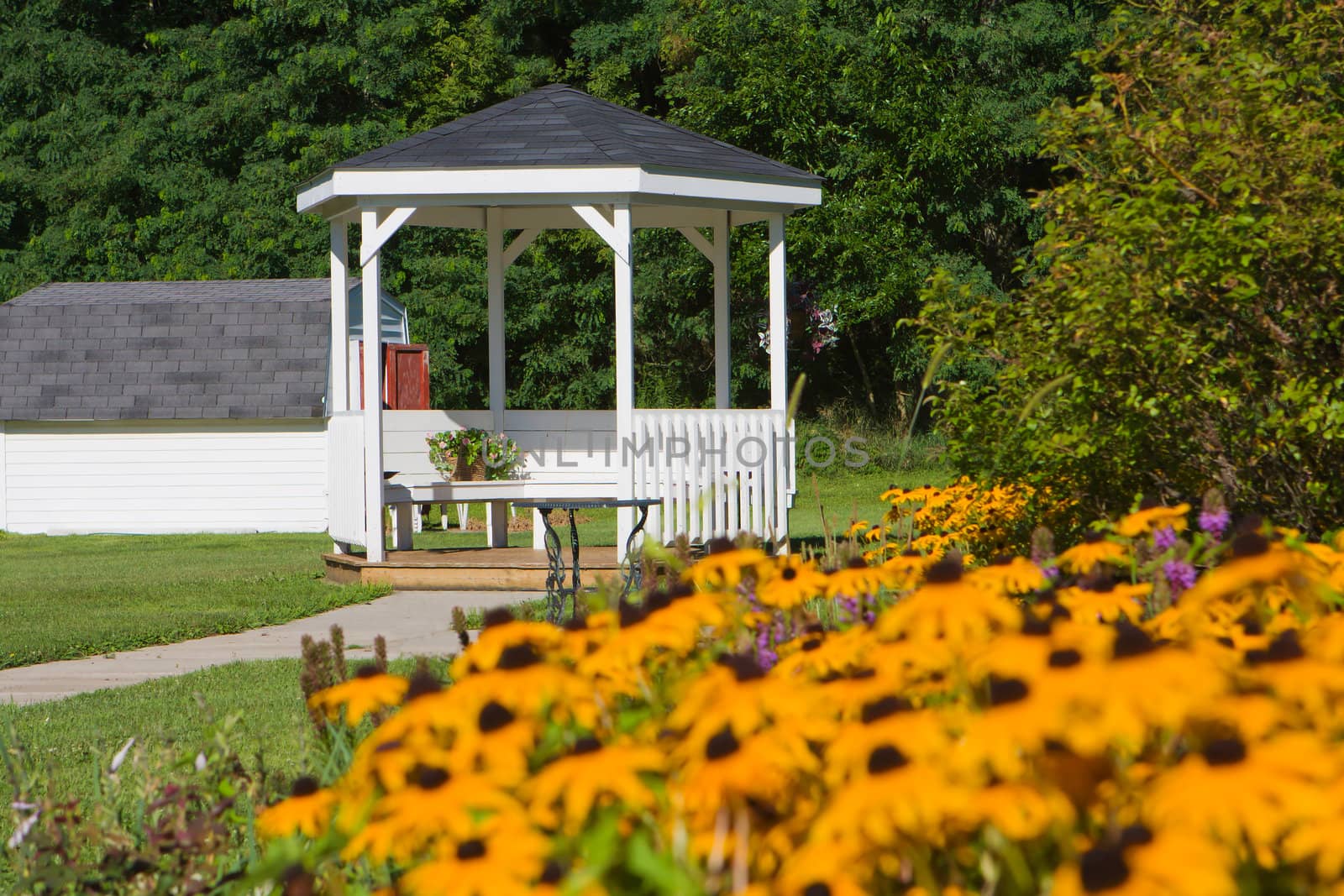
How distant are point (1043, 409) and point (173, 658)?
14.7 ft

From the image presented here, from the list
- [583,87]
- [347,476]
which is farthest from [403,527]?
[583,87]

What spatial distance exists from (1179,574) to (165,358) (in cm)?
1763

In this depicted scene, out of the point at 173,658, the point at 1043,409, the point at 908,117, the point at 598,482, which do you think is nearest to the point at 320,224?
the point at 908,117

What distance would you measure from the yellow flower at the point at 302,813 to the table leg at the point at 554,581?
355 cm

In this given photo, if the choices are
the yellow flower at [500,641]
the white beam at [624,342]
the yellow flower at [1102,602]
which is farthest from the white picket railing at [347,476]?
the yellow flower at [1102,602]

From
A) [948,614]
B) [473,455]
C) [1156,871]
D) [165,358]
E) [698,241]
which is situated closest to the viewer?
[1156,871]

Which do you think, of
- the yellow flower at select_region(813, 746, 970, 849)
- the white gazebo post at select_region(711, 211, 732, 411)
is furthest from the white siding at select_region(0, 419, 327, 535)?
the yellow flower at select_region(813, 746, 970, 849)

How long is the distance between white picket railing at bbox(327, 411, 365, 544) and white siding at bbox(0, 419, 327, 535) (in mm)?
7173

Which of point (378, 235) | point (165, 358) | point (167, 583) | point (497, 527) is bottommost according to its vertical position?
point (167, 583)

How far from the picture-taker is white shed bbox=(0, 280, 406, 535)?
17.9 meters

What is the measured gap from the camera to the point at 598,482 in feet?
37.0

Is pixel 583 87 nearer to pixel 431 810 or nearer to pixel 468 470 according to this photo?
pixel 468 470

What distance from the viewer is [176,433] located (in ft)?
59.2

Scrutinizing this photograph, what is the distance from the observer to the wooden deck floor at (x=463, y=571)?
966 cm
